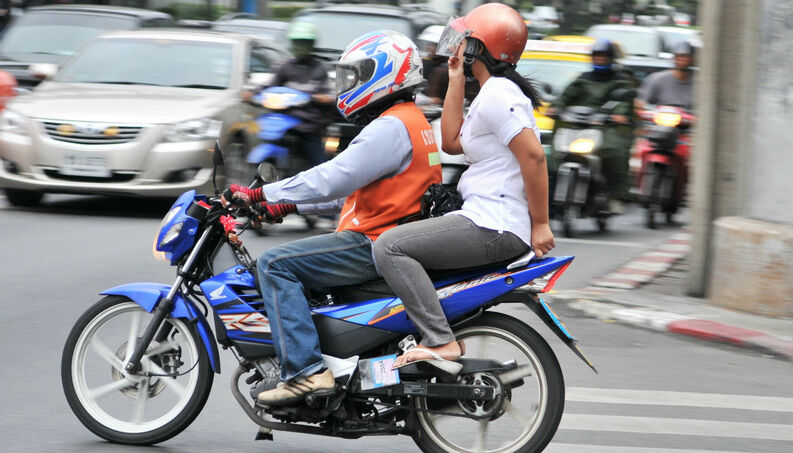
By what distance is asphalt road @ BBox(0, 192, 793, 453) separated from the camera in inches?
201

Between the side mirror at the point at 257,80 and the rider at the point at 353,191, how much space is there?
7.11m

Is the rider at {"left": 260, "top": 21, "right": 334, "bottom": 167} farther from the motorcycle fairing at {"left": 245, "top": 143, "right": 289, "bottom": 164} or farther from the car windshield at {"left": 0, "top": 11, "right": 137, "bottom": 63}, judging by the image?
the car windshield at {"left": 0, "top": 11, "right": 137, "bottom": 63}

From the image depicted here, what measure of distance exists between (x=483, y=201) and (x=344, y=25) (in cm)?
1179

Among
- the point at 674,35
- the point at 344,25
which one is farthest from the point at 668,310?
the point at 674,35

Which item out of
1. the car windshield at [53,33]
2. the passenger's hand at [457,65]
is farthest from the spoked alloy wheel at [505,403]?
the car windshield at [53,33]

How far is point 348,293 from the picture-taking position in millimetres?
4680

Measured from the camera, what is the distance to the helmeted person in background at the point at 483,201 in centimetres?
445

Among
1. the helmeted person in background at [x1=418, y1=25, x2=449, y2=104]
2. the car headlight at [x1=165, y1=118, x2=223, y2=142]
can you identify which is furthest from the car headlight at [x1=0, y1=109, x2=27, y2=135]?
the helmeted person in background at [x1=418, y1=25, x2=449, y2=104]

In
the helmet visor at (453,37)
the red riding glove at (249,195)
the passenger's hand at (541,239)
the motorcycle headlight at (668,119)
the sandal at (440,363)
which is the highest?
the helmet visor at (453,37)

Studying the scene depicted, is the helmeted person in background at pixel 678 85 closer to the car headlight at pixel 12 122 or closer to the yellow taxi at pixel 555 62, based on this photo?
the yellow taxi at pixel 555 62

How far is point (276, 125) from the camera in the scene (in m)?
11.1

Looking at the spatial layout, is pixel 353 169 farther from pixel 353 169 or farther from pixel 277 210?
pixel 277 210

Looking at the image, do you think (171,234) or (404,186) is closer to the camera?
(404,186)

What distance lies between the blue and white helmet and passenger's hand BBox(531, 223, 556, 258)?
0.74 m
